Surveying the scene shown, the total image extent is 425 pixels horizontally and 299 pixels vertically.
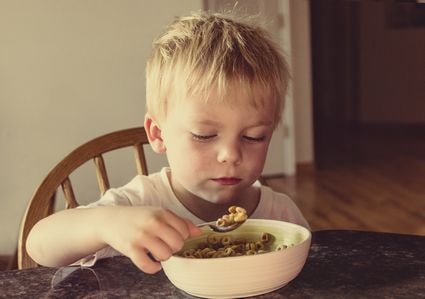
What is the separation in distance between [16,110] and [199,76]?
5.56ft

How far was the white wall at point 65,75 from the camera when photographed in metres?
2.42

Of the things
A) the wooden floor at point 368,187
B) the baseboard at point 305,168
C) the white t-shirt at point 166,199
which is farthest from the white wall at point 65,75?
the baseboard at point 305,168

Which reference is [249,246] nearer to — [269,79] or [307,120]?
[269,79]

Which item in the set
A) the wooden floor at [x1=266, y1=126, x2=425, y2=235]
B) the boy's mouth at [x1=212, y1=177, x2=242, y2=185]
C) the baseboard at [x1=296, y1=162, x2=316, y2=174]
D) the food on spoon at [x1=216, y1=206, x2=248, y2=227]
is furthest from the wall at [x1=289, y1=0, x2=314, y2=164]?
the food on spoon at [x1=216, y1=206, x2=248, y2=227]

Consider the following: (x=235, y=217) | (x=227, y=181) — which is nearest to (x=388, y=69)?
(x=227, y=181)

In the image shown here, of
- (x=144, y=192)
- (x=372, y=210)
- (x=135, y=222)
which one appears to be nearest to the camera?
(x=135, y=222)

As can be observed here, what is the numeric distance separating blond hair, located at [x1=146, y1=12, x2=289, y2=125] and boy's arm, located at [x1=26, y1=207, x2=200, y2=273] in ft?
0.71

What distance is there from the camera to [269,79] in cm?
94

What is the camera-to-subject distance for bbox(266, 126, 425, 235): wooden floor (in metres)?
3.51

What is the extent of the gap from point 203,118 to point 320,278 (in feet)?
0.85

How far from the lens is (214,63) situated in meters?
0.92

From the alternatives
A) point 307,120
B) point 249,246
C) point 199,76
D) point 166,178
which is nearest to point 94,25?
point 166,178

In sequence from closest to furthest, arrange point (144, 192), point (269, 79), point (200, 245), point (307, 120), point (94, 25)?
point (200, 245) → point (269, 79) → point (144, 192) → point (94, 25) → point (307, 120)

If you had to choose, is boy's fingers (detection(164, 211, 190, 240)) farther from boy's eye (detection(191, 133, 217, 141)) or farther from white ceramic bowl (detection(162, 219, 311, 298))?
boy's eye (detection(191, 133, 217, 141))
